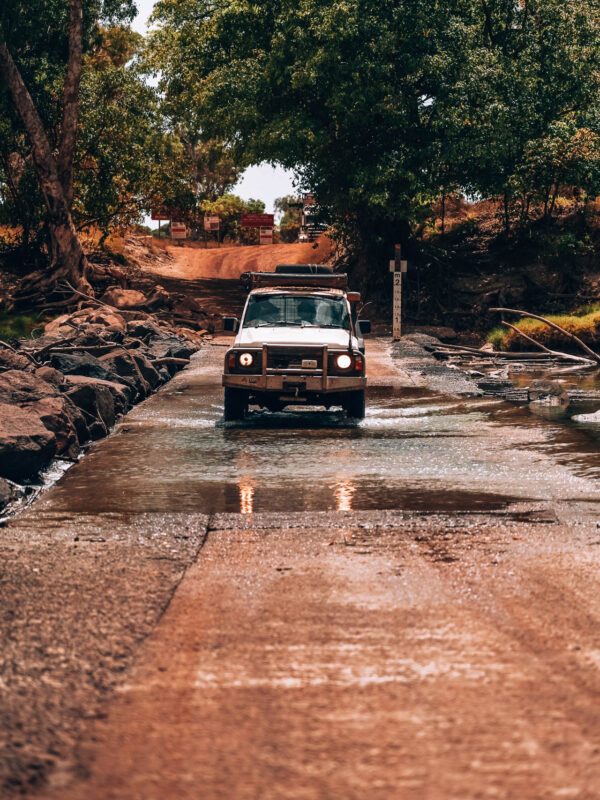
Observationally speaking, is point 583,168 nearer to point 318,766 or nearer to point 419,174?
point 419,174

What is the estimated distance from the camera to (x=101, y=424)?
14.2 m

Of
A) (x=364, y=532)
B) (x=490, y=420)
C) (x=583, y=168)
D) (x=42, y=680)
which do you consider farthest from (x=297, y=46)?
(x=42, y=680)

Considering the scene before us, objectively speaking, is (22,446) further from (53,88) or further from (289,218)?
(289,218)

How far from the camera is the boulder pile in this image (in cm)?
1032

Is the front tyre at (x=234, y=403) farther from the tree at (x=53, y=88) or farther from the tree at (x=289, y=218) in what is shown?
the tree at (x=289, y=218)

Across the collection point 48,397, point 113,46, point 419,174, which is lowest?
point 48,397

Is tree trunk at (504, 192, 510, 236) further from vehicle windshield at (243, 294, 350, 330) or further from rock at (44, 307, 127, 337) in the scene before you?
vehicle windshield at (243, 294, 350, 330)

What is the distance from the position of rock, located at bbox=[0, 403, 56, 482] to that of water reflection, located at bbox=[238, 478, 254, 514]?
2.14 m

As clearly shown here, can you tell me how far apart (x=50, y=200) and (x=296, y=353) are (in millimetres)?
24508

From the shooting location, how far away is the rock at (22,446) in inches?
398

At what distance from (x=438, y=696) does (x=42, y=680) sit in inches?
71.3

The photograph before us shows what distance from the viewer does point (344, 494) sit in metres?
9.28

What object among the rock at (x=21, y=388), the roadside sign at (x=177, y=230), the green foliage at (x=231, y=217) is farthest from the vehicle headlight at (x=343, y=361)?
the green foliage at (x=231, y=217)

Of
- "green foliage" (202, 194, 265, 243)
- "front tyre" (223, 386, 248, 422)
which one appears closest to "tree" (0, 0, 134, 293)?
"front tyre" (223, 386, 248, 422)
